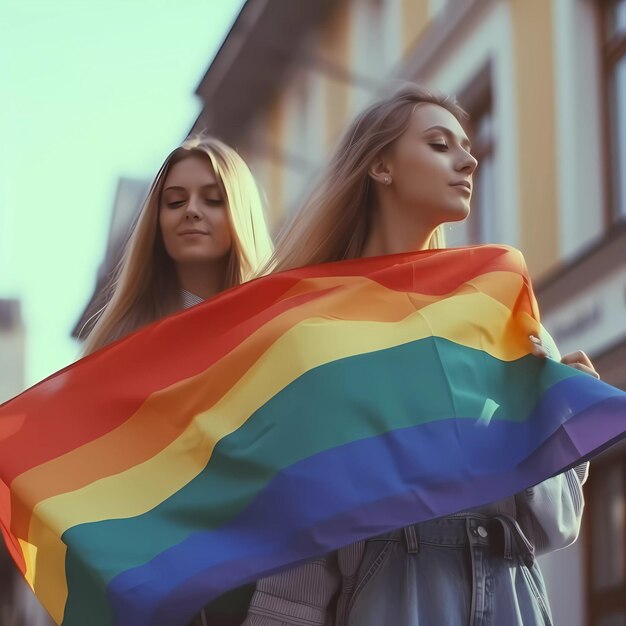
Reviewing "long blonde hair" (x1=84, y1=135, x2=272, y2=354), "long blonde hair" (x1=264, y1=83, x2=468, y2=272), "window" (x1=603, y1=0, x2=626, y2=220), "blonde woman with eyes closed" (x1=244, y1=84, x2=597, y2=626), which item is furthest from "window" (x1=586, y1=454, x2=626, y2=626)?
"blonde woman with eyes closed" (x1=244, y1=84, x2=597, y2=626)

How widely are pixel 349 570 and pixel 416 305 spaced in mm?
572

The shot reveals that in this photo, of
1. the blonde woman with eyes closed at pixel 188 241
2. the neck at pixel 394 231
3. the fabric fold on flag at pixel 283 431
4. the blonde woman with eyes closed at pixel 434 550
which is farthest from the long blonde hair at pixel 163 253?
the blonde woman with eyes closed at pixel 434 550

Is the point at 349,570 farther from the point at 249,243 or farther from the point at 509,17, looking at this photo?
the point at 509,17

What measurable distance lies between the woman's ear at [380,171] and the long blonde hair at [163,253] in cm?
63

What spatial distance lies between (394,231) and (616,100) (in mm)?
8272

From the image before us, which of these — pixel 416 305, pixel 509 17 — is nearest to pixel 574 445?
pixel 416 305

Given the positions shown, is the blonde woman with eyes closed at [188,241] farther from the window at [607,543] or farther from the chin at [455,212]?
the window at [607,543]

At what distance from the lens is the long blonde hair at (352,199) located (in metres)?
3.73

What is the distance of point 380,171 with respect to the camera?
12.2 ft

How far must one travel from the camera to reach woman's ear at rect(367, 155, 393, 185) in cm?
370

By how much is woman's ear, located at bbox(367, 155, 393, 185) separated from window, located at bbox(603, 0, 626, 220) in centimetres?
775

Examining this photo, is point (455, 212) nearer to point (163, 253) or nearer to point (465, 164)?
point (465, 164)

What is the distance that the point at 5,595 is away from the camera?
36.2 m

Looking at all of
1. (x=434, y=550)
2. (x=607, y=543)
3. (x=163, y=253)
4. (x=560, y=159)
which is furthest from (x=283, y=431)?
(x=560, y=159)
